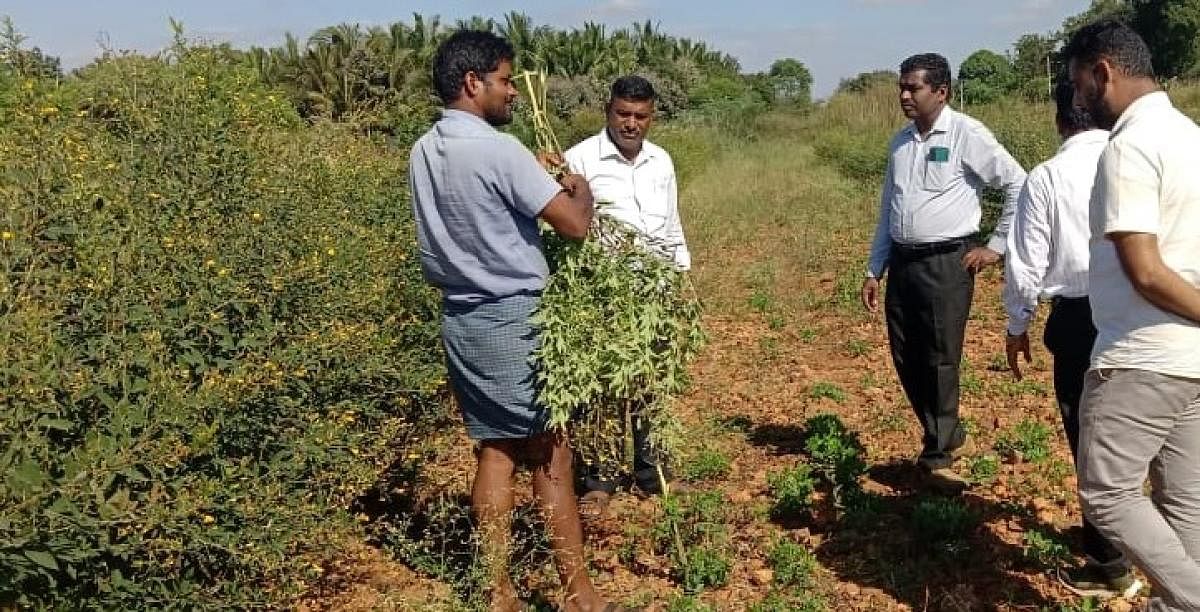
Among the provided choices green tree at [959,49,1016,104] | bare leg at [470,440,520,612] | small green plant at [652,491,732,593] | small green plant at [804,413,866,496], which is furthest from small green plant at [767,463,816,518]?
green tree at [959,49,1016,104]

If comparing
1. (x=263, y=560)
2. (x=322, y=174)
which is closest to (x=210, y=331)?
(x=263, y=560)

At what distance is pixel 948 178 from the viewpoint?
14.8ft

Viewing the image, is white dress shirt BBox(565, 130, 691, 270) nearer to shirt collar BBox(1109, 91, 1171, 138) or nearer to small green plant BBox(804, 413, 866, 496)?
small green plant BBox(804, 413, 866, 496)

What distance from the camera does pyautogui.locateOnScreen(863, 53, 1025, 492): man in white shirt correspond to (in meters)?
4.48

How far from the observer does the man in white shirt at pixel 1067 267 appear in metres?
3.41

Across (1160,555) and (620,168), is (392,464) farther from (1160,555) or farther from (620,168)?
(1160,555)

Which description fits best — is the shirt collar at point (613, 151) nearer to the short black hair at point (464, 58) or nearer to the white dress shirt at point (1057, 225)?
the short black hair at point (464, 58)

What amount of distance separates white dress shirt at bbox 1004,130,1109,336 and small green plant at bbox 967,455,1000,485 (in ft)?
4.42

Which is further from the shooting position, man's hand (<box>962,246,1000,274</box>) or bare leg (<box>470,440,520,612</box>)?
man's hand (<box>962,246,1000,274</box>)

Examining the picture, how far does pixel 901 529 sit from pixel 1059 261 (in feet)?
4.51

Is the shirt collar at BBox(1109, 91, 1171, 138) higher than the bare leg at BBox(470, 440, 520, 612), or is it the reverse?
the shirt collar at BBox(1109, 91, 1171, 138)

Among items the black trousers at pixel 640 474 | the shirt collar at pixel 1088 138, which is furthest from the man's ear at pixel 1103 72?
the black trousers at pixel 640 474

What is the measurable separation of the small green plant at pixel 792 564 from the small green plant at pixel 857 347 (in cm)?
348

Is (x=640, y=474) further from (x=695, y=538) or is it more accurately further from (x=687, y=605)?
(x=687, y=605)
